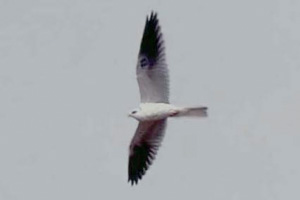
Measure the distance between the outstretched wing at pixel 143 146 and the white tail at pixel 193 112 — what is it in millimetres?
1260

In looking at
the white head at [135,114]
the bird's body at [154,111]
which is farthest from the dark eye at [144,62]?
the white head at [135,114]

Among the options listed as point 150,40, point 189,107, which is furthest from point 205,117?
point 150,40

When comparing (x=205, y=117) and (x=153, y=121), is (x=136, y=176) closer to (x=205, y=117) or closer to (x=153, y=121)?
(x=153, y=121)

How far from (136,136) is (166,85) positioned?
176 cm

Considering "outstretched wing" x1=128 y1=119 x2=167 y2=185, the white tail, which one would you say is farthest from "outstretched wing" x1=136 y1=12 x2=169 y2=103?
"outstretched wing" x1=128 y1=119 x2=167 y2=185

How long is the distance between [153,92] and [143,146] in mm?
1694

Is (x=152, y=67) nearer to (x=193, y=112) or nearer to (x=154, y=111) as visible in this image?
(x=154, y=111)

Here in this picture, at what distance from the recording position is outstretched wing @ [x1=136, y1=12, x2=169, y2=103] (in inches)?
896

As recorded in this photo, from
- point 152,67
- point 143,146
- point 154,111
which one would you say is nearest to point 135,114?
point 154,111

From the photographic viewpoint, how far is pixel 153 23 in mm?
23281

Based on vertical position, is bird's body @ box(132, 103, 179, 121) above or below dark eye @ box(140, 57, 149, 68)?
below

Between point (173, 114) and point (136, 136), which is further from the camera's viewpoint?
point (136, 136)

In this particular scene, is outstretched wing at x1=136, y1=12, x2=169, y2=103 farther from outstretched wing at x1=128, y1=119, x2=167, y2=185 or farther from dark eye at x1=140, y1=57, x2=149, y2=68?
outstretched wing at x1=128, y1=119, x2=167, y2=185

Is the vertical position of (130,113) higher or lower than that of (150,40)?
lower
